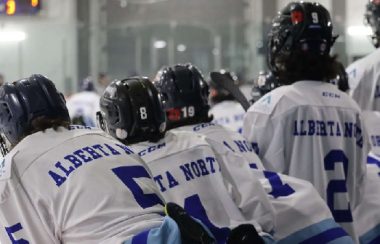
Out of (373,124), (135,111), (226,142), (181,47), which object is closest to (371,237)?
(373,124)

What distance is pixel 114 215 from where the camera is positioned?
1.89 m

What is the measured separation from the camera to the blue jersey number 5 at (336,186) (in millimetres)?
3043

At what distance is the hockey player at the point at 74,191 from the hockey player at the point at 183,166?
0.34 m

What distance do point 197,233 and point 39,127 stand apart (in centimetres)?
59

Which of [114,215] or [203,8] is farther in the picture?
[203,8]

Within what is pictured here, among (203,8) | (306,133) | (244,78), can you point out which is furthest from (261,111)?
(203,8)

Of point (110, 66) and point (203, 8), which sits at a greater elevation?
point (203, 8)

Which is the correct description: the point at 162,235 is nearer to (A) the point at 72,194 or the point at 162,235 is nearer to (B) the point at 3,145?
(A) the point at 72,194

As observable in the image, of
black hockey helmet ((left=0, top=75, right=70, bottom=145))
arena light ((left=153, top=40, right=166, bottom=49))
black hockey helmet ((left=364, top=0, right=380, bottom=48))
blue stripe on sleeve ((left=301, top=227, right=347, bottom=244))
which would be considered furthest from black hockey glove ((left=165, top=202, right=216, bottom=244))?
arena light ((left=153, top=40, right=166, bottom=49))

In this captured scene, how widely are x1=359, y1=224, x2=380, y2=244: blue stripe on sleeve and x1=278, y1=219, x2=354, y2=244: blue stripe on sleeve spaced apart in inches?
20.6

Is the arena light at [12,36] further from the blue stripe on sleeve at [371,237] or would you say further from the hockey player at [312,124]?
the blue stripe on sleeve at [371,237]

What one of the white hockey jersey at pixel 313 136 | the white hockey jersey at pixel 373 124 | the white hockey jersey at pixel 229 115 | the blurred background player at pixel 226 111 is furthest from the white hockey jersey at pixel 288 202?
the white hockey jersey at pixel 229 115

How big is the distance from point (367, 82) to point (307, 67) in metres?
0.82

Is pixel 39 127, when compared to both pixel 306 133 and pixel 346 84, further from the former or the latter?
pixel 346 84
